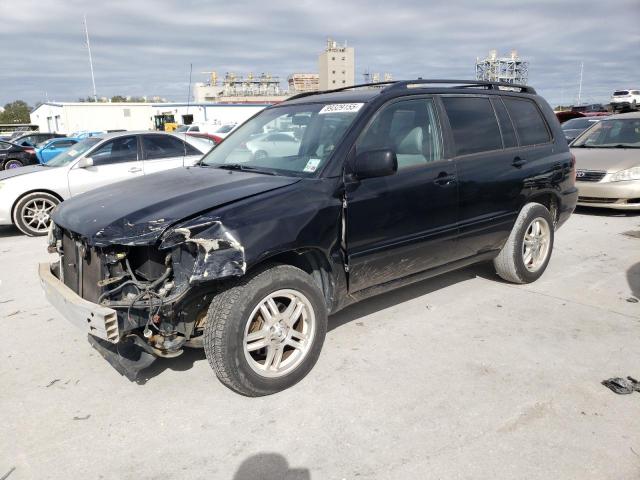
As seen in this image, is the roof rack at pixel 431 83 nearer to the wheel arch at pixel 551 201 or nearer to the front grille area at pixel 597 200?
the wheel arch at pixel 551 201

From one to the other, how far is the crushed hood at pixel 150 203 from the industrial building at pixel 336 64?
11431 cm

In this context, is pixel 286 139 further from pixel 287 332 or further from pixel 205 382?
pixel 205 382

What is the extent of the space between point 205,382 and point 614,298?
3839 mm

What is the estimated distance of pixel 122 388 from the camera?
10.8 feet

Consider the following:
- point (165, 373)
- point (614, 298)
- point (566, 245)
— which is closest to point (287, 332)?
point (165, 373)

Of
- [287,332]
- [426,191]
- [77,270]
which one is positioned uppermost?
[426,191]

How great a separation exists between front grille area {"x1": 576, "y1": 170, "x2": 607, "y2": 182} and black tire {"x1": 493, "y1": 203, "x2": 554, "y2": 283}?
3956 millimetres

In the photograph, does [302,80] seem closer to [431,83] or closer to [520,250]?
[520,250]

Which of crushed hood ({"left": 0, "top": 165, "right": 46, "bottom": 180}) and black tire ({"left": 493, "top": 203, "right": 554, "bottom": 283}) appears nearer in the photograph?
black tire ({"left": 493, "top": 203, "right": 554, "bottom": 283})

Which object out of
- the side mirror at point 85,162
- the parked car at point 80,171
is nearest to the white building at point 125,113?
the parked car at point 80,171

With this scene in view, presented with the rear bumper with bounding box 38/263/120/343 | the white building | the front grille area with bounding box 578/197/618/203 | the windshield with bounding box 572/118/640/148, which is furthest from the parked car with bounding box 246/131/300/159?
the white building

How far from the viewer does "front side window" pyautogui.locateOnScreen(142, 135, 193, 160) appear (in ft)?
28.2

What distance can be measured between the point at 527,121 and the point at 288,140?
2586mm

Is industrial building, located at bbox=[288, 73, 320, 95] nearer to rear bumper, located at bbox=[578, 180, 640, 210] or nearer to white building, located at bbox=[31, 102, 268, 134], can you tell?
white building, located at bbox=[31, 102, 268, 134]
